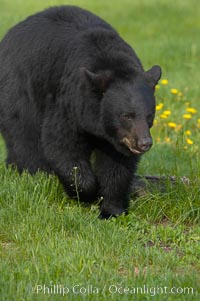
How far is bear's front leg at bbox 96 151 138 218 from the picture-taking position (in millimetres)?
6684

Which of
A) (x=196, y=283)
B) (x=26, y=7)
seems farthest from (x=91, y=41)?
(x=26, y=7)

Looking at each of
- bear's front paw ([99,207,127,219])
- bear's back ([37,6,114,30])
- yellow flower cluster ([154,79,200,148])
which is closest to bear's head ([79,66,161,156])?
bear's front paw ([99,207,127,219])

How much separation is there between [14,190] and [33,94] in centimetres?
99

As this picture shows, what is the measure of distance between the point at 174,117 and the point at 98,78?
4.52m

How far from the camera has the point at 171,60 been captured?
13617 millimetres

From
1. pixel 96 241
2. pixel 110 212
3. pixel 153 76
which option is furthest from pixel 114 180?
pixel 96 241

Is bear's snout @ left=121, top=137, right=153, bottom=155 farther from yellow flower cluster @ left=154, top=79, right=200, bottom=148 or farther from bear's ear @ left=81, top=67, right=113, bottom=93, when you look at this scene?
yellow flower cluster @ left=154, top=79, right=200, bottom=148

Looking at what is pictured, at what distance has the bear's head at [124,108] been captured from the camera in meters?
6.09

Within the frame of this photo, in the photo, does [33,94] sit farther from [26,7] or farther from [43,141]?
[26,7]

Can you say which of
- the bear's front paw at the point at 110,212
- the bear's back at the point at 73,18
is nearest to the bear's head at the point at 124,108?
the bear's front paw at the point at 110,212

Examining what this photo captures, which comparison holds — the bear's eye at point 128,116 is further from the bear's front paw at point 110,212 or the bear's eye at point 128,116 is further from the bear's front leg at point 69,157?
the bear's front paw at point 110,212

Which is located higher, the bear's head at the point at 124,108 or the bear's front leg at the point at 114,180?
the bear's head at the point at 124,108

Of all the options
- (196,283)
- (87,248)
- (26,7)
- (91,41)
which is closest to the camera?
(196,283)

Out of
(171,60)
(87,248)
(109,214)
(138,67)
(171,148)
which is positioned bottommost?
(171,60)
